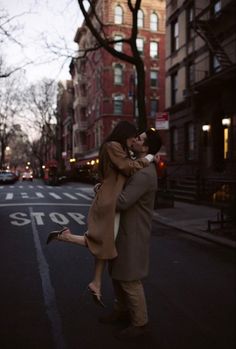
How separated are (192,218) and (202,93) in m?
11.6

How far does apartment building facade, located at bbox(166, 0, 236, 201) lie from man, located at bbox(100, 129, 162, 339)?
14465mm

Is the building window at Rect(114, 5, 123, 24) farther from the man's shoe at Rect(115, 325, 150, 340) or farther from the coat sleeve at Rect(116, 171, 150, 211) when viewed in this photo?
the man's shoe at Rect(115, 325, 150, 340)

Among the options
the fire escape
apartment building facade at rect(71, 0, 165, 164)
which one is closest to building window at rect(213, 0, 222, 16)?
the fire escape

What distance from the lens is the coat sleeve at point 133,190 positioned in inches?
173

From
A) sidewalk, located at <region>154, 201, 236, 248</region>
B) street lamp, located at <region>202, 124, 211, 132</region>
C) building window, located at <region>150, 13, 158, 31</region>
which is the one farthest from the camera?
building window, located at <region>150, 13, 158, 31</region>

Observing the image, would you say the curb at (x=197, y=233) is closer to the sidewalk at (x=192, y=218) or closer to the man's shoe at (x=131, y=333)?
the sidewalk at (x=192, y=218)

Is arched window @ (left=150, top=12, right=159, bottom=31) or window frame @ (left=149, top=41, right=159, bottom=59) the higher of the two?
arched window @ (left=150, top=12, right=159, bottom=31)

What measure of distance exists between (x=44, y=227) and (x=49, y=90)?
56.6 m

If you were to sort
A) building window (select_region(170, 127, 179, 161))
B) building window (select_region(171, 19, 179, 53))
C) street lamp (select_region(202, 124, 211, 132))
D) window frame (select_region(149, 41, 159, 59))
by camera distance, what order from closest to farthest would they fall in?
A: 1. street lamp (select_region(202, 124, 211, 132))
2. building window (select_region(171, 19, 179, 53))
3. building window (select_region(170, 127, 179, 161))
4. window frame (select_region(149, 41, 159, 59))

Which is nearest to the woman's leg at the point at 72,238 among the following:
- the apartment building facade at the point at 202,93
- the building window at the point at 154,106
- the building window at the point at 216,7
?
the apartment building facade at the point at 202,93

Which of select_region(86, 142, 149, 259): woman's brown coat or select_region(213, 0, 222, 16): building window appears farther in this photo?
select_region(213, 0, 222, 16): building window

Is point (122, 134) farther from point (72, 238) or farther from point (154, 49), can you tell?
point (154, 49)

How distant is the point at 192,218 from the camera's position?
16031 mm

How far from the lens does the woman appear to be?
174 inches
